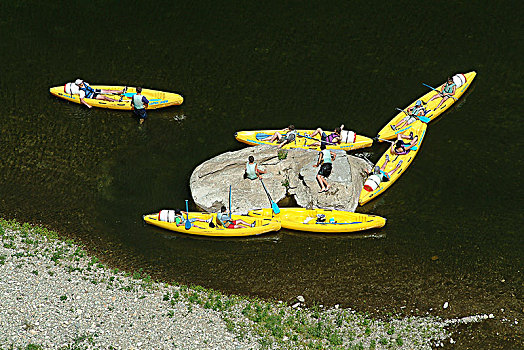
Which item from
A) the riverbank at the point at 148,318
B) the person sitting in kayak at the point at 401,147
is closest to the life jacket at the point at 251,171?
the riverbank at the point at 148,318

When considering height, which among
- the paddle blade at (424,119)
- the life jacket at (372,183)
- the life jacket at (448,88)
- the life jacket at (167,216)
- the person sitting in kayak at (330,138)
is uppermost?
the life jacket at (448,88)

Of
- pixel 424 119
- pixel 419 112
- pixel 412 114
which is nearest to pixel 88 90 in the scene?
pixel 412 114

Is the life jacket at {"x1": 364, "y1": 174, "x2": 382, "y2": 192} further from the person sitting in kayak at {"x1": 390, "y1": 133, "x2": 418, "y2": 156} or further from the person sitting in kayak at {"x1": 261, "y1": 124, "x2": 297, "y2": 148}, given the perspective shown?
the person sitting in kayak at {"x1": 261, "y1": 124, "x2": 297, "y2": 148}

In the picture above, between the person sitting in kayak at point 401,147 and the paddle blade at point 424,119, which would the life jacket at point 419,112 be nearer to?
the paddle blade at point 424,119

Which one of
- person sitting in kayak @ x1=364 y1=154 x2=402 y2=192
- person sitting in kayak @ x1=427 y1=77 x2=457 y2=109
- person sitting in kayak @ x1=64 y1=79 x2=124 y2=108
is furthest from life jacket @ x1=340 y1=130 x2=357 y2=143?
person sitting in kayak @ x1=64 y1=79 x2=124 y2=108

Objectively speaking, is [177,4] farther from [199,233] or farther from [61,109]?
[199,233]

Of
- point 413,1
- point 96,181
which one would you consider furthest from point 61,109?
point 413,1
